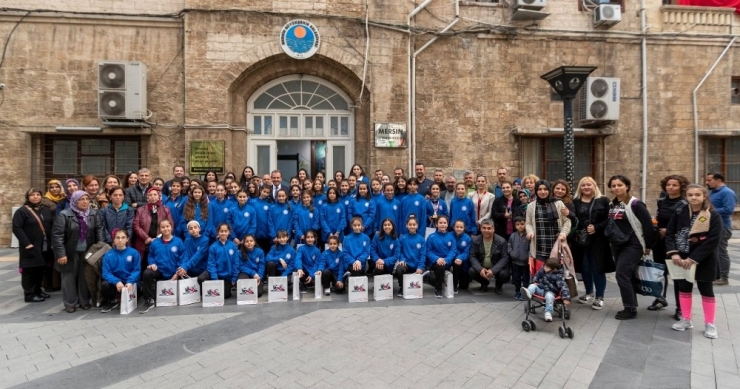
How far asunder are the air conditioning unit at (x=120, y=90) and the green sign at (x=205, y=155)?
1460 millimetres

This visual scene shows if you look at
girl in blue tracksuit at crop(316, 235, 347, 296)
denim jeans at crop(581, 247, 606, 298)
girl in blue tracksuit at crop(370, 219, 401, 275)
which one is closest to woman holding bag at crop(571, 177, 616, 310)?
denim jeans at crop(581, 247, 606, 298)

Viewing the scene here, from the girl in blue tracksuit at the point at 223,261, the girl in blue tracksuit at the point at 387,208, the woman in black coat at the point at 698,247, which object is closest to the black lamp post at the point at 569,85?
the woman in black coat at the point at 698,247

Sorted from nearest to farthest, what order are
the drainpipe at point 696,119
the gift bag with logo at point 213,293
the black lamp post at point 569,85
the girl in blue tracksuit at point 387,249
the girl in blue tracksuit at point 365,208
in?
1. the gift bag with logo at point 213,293
2. the girl in blue tracksuit at point 387,249
3. the black lamp post at point 569,85
4. the girl in blue tracksuit at point 365,208
5. the drainpipe at point 696,119

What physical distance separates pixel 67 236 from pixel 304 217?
11.3 ft

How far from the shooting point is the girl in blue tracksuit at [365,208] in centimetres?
758

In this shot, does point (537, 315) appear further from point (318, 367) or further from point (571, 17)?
point (571, 17)

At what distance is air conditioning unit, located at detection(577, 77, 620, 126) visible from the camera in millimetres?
11547

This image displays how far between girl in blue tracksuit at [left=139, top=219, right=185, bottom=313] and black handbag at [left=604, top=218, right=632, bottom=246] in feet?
19.5

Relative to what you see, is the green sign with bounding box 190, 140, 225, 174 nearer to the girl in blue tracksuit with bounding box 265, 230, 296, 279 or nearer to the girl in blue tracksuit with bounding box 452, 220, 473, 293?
the girl in blue tracksuit with bounding box 265, 230, 296, 279

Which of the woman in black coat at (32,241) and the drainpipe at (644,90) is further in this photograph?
the drainpipe at (644,90)

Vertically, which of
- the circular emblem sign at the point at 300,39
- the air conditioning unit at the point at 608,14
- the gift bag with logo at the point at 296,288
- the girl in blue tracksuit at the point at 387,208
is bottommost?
the gift bag with logo at the point at 296,288

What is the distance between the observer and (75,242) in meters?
6.01

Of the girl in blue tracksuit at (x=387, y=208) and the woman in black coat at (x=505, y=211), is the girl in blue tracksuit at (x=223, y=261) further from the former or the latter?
the woman in black coat at (x=505, y=211)

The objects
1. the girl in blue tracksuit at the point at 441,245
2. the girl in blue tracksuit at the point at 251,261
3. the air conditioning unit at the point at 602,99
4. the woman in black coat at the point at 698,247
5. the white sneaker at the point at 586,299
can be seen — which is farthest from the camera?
the air conditioning unit at the point at 602,99
